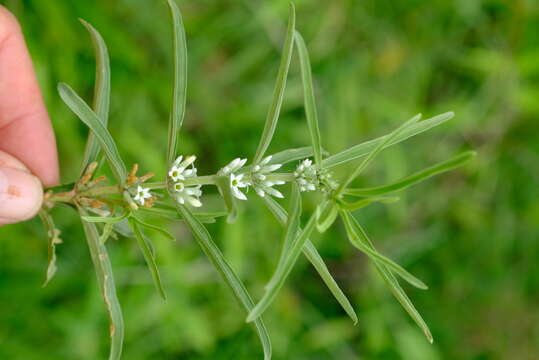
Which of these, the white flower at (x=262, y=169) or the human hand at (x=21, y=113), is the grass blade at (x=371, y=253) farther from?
the human hand at (x=21, y=113)

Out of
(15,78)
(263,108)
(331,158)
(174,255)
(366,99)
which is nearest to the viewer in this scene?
(331,158)

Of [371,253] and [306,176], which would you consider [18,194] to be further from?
[371,253]

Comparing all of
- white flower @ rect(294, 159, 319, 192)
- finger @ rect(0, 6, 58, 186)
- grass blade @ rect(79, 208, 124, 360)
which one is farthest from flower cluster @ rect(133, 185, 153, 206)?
finger @ rect(0, 6, 58, 186)

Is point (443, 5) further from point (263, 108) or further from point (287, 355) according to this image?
point (287, 355)

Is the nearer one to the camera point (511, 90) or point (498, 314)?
point (511, 90)

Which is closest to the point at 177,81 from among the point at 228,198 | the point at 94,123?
the point at 94,123

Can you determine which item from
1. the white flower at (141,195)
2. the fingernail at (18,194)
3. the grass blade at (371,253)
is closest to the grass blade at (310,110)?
the grass blade at (371,253)

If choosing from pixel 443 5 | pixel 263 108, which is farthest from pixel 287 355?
pixel 443 5
